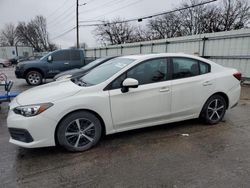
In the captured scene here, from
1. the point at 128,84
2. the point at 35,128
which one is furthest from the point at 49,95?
the point at 128,84

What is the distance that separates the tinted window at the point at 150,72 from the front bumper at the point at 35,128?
5.13ft

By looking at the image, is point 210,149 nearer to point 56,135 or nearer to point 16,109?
point 56,135

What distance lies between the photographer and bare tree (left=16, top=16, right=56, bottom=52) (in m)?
68.4

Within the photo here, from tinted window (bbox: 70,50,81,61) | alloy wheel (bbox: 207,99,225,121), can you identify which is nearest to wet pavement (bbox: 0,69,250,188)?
alloy wheel (bbox: 207,99,225,121)

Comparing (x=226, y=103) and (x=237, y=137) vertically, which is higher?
(x=226, y=103)

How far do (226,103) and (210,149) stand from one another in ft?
5.30

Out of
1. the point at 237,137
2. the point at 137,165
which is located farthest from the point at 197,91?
the point at 137,165

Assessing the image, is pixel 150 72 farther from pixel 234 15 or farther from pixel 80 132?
pixel 234 15

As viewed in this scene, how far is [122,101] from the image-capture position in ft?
11.9

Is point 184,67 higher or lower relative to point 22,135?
higher

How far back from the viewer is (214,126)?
4.58 meters

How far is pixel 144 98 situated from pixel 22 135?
203 cm

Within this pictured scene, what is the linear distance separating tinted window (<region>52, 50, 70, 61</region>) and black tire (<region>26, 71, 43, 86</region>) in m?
1.19

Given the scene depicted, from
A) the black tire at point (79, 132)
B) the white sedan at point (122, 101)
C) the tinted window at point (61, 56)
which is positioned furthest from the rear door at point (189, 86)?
the tinted window at point (61, 56)
